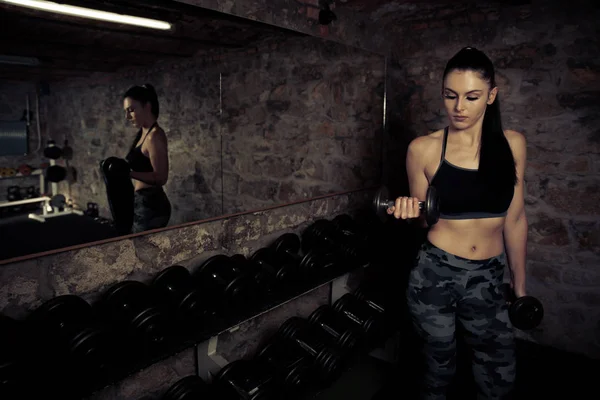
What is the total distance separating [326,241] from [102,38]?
1.20m

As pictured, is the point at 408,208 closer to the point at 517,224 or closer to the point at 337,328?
the point at 517,224

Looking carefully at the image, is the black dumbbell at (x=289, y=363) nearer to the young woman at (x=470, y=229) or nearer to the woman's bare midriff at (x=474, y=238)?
the young woman at (x=470, y=229)

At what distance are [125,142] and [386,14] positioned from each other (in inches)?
63.6

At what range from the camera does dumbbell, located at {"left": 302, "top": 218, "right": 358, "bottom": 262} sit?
184 cm

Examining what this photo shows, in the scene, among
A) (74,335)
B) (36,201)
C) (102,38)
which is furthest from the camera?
(102,38)

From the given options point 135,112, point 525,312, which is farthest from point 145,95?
point 525,312

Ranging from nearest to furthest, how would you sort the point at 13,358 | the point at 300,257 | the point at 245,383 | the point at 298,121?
1. the point at 13,358
2. the point at 245,383
3. the point at 300,257
4. the point at 298,121

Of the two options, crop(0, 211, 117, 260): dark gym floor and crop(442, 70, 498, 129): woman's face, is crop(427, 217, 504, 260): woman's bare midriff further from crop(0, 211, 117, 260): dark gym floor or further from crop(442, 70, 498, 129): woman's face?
crop(0, 211, 117, 260): dark gym floor

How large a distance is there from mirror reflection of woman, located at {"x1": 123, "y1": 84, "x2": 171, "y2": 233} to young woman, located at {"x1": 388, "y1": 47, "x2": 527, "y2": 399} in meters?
0.80

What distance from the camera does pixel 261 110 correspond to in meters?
1.85

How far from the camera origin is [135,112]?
127cm

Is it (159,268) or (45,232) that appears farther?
(159,268)

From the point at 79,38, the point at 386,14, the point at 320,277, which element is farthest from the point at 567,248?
the point at 79,38

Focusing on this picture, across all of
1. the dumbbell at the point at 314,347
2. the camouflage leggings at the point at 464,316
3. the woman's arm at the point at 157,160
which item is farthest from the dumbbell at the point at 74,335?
the camouflage leggings at the point at 464,316
